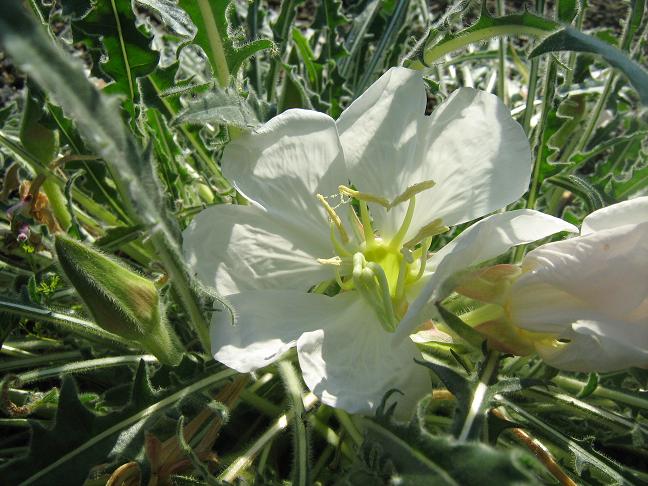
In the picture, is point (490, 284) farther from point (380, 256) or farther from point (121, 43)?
point (121, 43)

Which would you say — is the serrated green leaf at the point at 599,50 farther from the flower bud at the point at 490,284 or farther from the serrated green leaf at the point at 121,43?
the serrated green leaf at the point at 121,43

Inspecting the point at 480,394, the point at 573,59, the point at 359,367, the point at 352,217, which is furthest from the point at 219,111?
the point at 573,59

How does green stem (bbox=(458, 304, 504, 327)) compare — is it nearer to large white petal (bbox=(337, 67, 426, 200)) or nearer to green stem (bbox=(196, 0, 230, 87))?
large white petal (bbox=(337, 67, 426, 200))

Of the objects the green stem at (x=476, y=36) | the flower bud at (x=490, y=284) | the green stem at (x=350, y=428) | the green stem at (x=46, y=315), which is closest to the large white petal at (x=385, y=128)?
the green stem at (x=476, y=36)

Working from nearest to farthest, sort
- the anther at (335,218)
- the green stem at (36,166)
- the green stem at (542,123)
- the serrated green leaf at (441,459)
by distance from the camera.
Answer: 1. the serrated green leaf at (441,459)
2. the anther at (335,218)
3. the green stem at (542,123)
4. the green stem at (36,166)

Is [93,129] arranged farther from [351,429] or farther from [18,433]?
[18,433]
